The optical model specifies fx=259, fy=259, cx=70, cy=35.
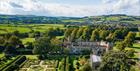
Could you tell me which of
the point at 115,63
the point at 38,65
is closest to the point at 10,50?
the point at 38,65

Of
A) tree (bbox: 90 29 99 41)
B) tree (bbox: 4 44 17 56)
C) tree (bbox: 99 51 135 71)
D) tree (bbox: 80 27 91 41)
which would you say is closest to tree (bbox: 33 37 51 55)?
tree (bbox: 4 44 17 56)

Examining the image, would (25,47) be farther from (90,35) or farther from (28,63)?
(90,35)

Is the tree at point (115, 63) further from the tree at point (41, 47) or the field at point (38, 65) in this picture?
the tree at point (41, 47)

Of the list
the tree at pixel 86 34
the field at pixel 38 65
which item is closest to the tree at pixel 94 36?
the tree at pixel 86 34

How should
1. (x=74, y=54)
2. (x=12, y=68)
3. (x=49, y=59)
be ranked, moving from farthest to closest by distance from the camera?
1. (x=74, y=54)
2. (x=49, y=59)
3. (x=12, y=68)

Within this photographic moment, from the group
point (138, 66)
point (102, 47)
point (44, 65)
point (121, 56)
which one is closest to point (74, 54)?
point (102, 47)

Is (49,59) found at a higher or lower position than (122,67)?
lower

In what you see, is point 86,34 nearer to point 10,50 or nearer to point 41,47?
point 41,47

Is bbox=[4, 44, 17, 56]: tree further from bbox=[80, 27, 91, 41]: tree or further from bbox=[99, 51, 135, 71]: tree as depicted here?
bbox=[99, 51, 135, 71]: tree
